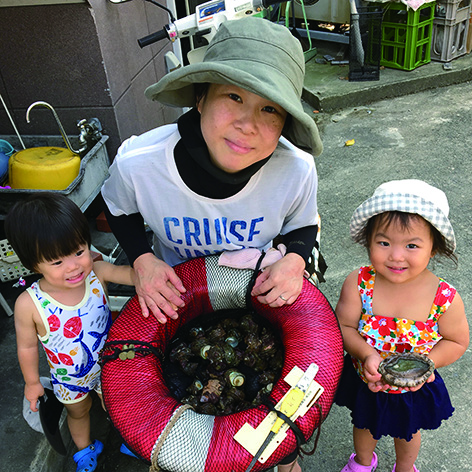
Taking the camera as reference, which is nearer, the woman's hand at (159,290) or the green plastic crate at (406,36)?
the woman's hand at (159,290)

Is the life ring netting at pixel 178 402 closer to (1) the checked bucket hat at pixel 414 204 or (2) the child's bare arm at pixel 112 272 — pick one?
(2) the child's bare arm at pixel 112 272

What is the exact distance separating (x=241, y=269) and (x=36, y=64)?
1907 millimetres

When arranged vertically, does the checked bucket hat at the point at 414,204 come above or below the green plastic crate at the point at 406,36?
above

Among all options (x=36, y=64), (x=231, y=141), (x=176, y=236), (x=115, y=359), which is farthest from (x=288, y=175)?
(x=36, y=64)

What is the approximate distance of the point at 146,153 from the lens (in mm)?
1750

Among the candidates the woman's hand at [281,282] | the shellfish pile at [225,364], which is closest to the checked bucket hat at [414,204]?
Result: the woman's hand at [281,282]

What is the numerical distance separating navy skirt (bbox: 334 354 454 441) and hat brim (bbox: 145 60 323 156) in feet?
2.95

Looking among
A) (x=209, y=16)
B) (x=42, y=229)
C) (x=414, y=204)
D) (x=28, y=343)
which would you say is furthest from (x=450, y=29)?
(x=28, y=343)

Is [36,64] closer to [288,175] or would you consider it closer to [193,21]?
[193,21]

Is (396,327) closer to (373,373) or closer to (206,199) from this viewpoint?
(373,373)

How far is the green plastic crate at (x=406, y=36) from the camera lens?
5004mm

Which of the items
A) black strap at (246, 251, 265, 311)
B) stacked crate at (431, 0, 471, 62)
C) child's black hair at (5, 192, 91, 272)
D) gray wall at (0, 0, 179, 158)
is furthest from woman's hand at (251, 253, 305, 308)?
stacked crate at (431, 0, 471, 62)

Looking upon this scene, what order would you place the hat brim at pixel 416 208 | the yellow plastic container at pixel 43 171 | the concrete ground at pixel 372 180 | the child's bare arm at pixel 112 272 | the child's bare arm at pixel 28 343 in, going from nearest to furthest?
the hat brim at pixel 416 208, the child's bare arm at pixel 28 343, the child's bare arm at pixel 112 272, the concrete ground at pixel 372 180, the yellow plastic container at pixel 43 171

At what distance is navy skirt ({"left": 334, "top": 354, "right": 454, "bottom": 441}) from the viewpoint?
5.39 ft
